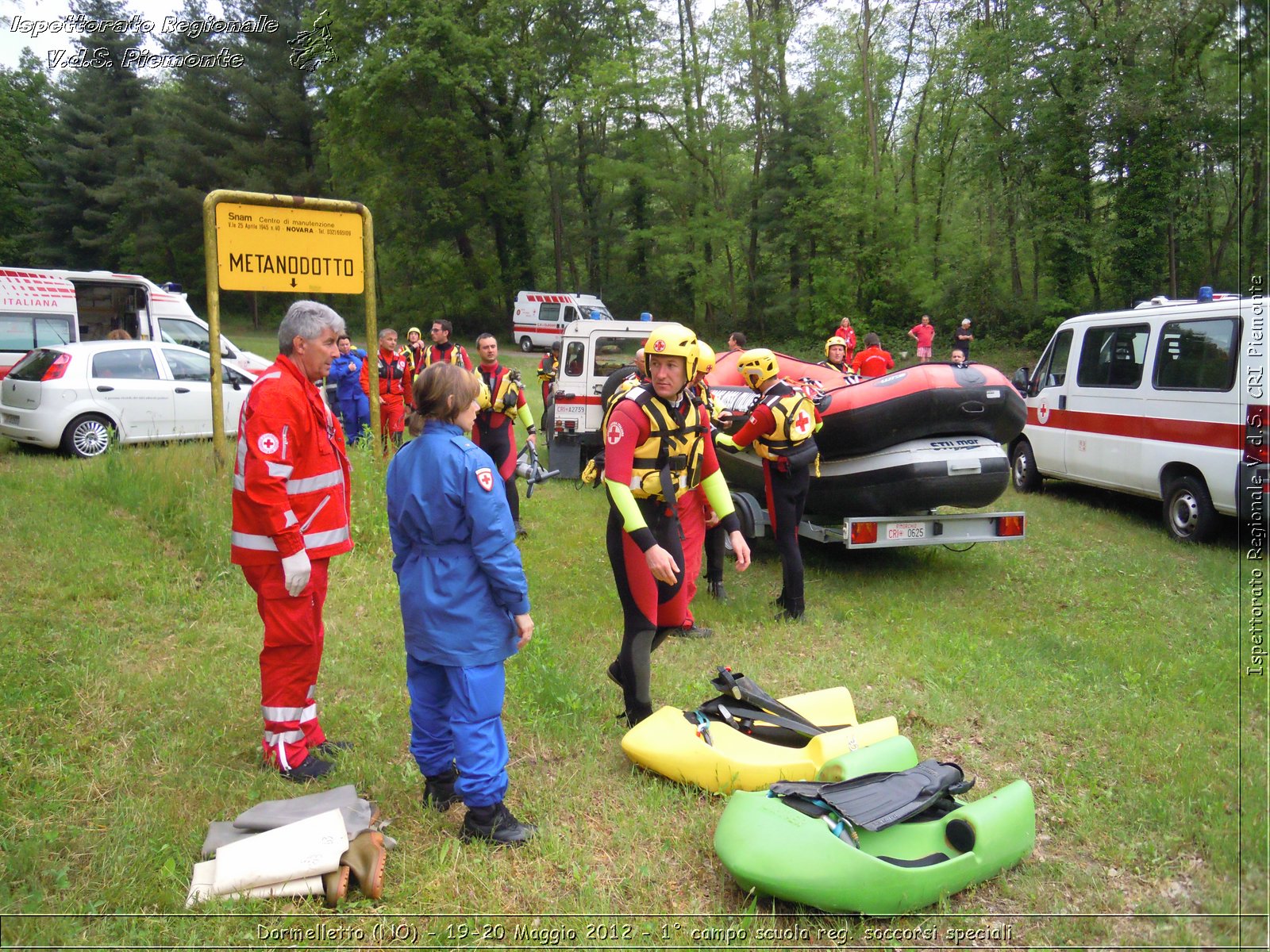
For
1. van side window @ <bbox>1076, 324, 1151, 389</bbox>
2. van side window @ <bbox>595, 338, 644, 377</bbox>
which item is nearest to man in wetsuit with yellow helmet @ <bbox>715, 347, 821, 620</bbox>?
van side window @ <bbox>1076, 324, 1151, 389</bbox>

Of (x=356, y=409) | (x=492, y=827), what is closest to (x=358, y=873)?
(x=492, y=827)

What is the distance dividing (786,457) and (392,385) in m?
6.39

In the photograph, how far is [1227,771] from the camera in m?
3.64

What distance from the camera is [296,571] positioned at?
372 centimetres

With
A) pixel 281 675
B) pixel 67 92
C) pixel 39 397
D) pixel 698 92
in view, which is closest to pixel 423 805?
pixel 281 675

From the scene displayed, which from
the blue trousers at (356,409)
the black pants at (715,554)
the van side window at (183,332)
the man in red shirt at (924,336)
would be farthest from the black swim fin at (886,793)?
the man in red shirt at (924,336)

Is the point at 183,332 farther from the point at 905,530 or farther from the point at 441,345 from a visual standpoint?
the point at 905,530

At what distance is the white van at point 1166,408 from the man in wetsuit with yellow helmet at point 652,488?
4.10 meters

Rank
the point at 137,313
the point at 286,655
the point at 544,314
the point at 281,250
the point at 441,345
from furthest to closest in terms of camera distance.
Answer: the point at 544,314 → the point at 137,313 → the point at 441,345 → the point at 281,250 → the point at 286,655

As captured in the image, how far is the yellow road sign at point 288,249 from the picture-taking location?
7.61 meters

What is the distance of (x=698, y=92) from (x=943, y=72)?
923cm

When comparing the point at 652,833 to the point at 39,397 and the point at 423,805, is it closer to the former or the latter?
the point at 423,805

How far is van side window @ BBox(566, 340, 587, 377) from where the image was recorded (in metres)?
11.8

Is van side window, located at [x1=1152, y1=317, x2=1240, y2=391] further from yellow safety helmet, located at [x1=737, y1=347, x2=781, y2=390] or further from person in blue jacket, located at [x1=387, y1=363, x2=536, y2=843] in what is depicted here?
person in blue jacket, located at [x1=387, y1=363, x2=536, y2=843]
